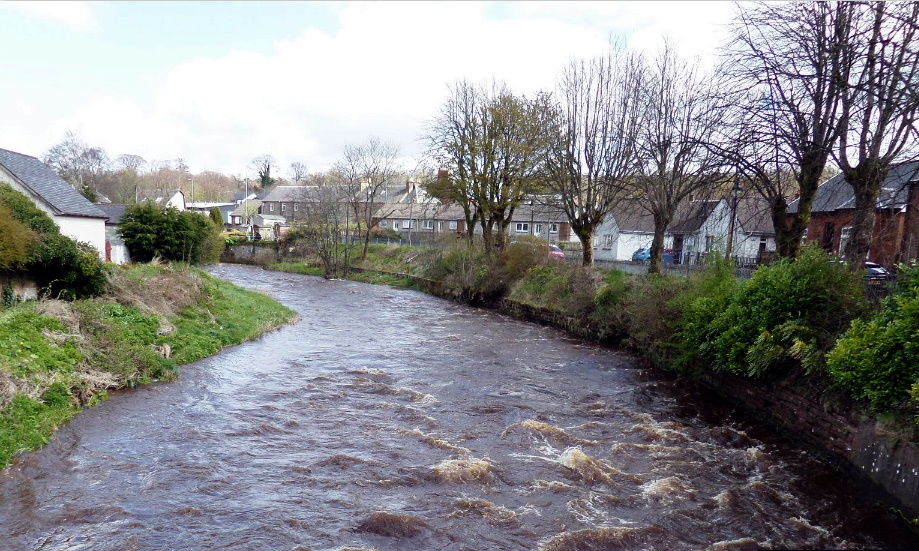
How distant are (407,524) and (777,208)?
11875 mm

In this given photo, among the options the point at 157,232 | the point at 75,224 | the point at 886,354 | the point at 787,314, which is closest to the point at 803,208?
the point at 787,314

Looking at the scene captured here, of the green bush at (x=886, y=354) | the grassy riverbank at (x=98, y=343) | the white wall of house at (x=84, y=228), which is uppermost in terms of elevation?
the white wall of house at (x=84, y=228)

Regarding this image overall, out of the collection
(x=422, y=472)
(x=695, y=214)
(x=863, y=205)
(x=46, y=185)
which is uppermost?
(x=46, y=185)

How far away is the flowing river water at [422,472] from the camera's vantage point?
6.82 metres

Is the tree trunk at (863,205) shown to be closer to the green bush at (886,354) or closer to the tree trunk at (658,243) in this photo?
the green bush at (886,354)

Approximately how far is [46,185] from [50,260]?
1032 cm

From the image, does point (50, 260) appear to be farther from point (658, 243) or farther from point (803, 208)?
point (658, 243)

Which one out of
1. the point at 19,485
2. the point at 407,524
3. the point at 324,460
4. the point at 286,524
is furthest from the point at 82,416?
the point at 407,524

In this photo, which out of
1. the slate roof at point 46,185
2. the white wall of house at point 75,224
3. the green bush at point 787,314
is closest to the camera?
the green bush at point 787,314

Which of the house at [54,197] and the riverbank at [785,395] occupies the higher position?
the house at [54,197]

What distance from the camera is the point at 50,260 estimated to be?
14898 mm

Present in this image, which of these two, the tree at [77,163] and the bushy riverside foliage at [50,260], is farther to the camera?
the tree at [77,163]

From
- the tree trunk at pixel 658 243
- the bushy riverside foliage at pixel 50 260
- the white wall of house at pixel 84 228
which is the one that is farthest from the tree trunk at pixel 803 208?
the white wall of house at pixel 84 228

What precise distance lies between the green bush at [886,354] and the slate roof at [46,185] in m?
24.8
